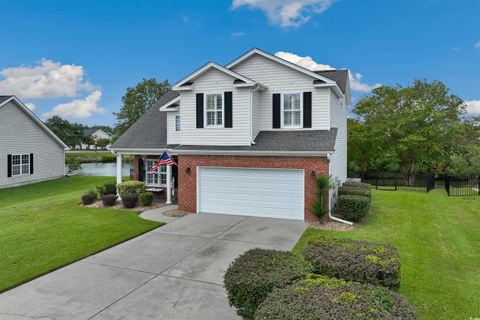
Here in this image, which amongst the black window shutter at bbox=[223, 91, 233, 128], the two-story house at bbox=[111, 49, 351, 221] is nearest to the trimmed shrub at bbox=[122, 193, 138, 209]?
the two-story house at bbox=[111, 49, 351, 221]

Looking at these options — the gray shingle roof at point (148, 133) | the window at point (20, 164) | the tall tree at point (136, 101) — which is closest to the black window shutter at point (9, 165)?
the window at point (20, 164)

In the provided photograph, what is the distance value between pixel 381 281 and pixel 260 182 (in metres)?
7.90

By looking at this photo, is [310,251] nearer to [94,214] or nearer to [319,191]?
[319,191]

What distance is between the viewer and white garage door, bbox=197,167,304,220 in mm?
12008

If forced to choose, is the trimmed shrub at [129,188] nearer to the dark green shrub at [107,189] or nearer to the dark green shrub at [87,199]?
the dark green shrub at [87,199]

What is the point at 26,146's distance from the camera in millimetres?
23906

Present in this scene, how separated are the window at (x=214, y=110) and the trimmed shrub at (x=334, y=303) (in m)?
9.83

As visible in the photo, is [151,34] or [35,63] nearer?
[151,34]

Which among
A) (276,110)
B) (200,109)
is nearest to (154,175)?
(200,109)

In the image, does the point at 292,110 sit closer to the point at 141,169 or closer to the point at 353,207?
the point at 353,207

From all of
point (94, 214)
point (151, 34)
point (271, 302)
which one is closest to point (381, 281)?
point (271, 302)

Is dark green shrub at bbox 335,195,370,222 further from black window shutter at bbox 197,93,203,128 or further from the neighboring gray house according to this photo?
the neighboring gray house

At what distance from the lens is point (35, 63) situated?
930 inches

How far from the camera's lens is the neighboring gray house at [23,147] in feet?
72.4
